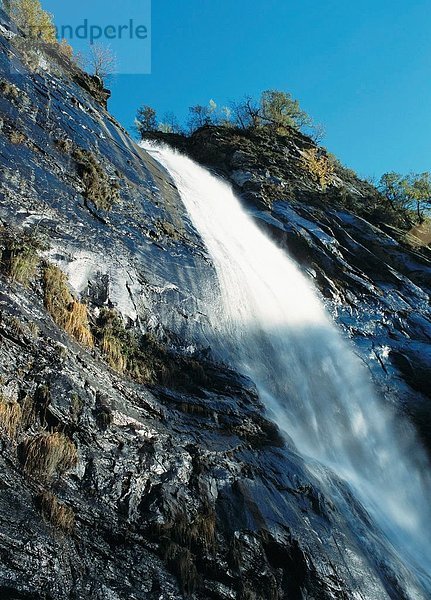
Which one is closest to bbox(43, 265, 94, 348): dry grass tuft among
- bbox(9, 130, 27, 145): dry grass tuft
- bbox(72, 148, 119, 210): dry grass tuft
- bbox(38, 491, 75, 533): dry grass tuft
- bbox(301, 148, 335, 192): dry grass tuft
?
bbox(38, 491, 75, 533): dry grass tuft

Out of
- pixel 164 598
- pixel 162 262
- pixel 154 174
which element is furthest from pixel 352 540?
pixel 154 174

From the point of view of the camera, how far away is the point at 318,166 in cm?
3306

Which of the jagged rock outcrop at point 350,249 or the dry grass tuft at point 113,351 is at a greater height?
the jagged rock outcrop at point 350,249

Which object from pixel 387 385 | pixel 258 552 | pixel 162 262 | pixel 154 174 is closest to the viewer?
pixel 258 552

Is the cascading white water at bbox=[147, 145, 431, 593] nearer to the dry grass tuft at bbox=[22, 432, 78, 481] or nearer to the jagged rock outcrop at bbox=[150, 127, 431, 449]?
the jagged rock outcrop at bbox=[150, 127, 431, 449]

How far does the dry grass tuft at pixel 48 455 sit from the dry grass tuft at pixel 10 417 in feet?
0.70

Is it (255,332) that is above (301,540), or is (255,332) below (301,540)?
above

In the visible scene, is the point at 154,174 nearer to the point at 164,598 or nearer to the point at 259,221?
the point at 259,221

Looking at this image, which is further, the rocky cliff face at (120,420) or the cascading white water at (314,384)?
the cascading white water at (314,384)

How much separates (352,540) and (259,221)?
53.4 ft

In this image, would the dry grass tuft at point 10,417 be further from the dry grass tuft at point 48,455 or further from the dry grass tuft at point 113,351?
the dry grass tuft at point 113,351

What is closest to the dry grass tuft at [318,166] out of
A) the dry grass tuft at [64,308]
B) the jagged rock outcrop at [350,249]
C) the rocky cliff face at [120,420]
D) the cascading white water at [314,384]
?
the jagged rock outcrop at [350,249]

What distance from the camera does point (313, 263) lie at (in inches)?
813

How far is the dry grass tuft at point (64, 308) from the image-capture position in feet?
26.8
